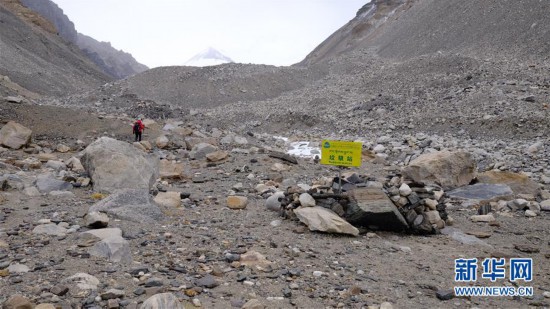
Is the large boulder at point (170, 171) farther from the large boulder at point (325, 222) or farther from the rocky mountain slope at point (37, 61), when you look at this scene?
the rocky mountain slope at point (37, 61)

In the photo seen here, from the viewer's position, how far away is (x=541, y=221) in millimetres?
6809

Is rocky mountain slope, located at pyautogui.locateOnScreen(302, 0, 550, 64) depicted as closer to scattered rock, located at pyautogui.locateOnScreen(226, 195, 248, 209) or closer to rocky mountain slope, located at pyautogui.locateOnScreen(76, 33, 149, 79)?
scattered rock, located at pyautogui.locateOnScreen(226, 195, 248, 209)

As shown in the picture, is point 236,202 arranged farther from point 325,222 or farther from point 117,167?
point 117,167

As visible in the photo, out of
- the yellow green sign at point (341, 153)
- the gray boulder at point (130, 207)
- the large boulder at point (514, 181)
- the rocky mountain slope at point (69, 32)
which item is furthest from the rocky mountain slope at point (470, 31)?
the rocky mountain slope at point (69, 32)

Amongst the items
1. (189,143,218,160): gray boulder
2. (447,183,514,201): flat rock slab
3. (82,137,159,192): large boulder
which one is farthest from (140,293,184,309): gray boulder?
(189,143,218,160): gray boulder

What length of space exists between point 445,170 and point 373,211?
4.22m

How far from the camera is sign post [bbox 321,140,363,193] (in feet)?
20.0

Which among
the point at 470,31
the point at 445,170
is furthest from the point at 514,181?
the point at 470,31

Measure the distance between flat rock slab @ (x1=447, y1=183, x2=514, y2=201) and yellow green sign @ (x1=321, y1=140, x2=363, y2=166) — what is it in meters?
3.51

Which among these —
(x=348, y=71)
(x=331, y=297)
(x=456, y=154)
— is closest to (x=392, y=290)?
(x=331, y=297)

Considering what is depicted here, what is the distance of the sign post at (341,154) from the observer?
6109mm

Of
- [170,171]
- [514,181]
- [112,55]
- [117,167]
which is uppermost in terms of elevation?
[112,55]

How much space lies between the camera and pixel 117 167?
7.30 m

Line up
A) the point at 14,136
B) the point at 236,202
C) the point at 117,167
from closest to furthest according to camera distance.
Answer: the point at 236,202 < the point at 117,167 < the point at 14,136
